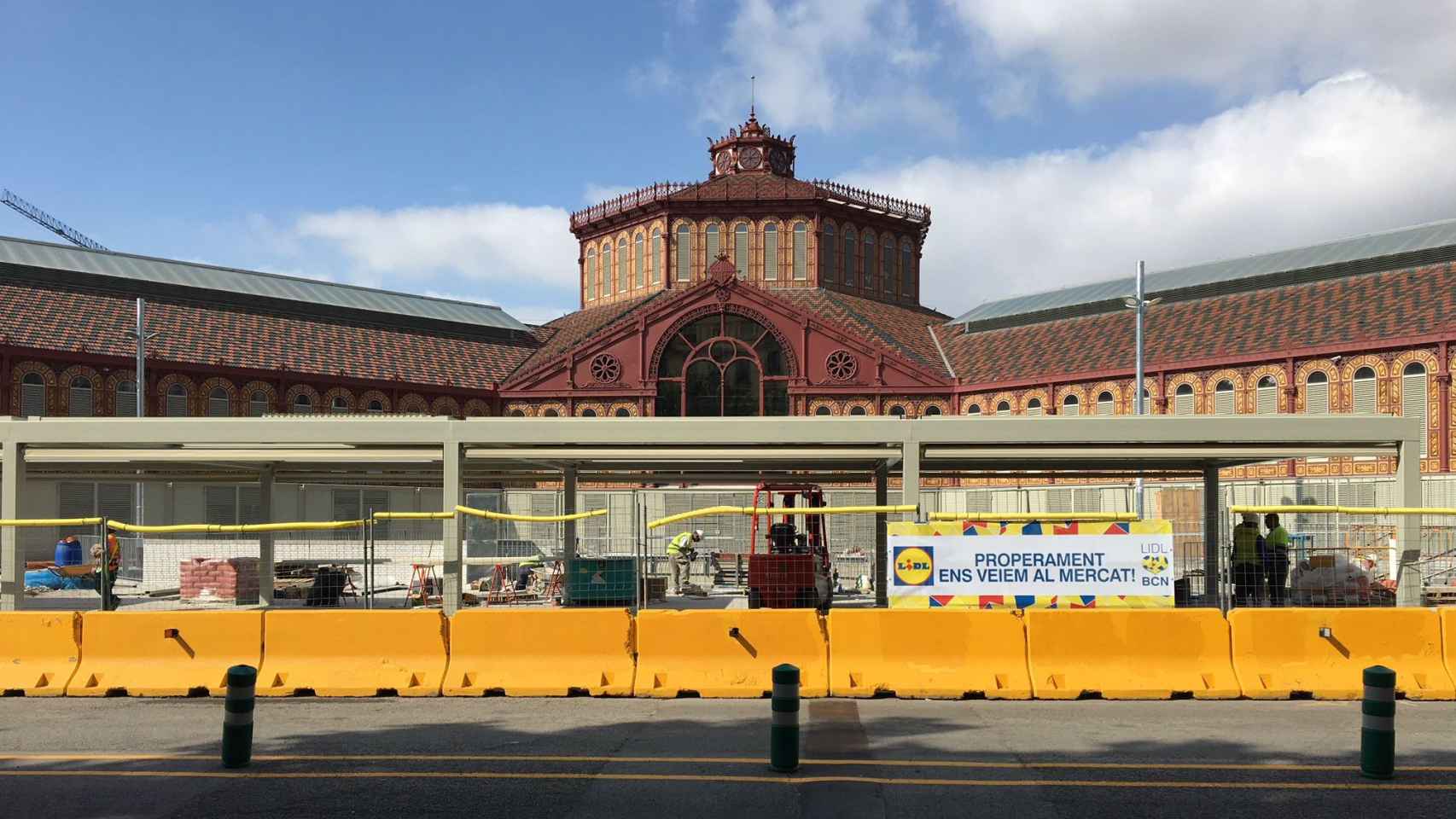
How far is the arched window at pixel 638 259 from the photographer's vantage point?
5731 cm

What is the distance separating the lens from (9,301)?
140ft

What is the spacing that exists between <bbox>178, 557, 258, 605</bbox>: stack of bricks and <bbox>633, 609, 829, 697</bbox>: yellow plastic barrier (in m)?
15.0

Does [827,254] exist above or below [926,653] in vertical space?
above

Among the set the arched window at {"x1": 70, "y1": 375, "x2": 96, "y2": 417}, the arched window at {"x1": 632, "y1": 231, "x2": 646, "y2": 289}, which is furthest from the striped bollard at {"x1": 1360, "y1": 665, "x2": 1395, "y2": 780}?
the arched window at {"x1": 632, "y1": 231, "x2": 646, "y2": 289}

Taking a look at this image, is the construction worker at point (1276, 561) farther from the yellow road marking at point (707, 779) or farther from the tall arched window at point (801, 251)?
the tall arched window at point (801, 251)

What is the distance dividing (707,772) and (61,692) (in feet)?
27.8

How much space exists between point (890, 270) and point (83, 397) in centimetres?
3504

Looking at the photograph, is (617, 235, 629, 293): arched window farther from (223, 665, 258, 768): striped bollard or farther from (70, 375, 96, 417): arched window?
(223, 665, 258, 768): striped bollard

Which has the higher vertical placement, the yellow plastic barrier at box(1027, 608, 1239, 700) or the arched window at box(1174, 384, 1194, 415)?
the arched window at box(1174, 384, 1194, 415)

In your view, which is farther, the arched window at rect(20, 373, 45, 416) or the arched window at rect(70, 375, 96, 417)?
the arched window at rect(70, 375, 96, 417)

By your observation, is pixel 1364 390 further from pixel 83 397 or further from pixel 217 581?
pixel 83 397

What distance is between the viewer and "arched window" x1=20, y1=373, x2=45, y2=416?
40.8 metres

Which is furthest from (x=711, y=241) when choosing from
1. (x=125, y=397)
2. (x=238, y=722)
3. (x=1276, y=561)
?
(x=238, y=722)

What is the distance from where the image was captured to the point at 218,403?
45.6 m
